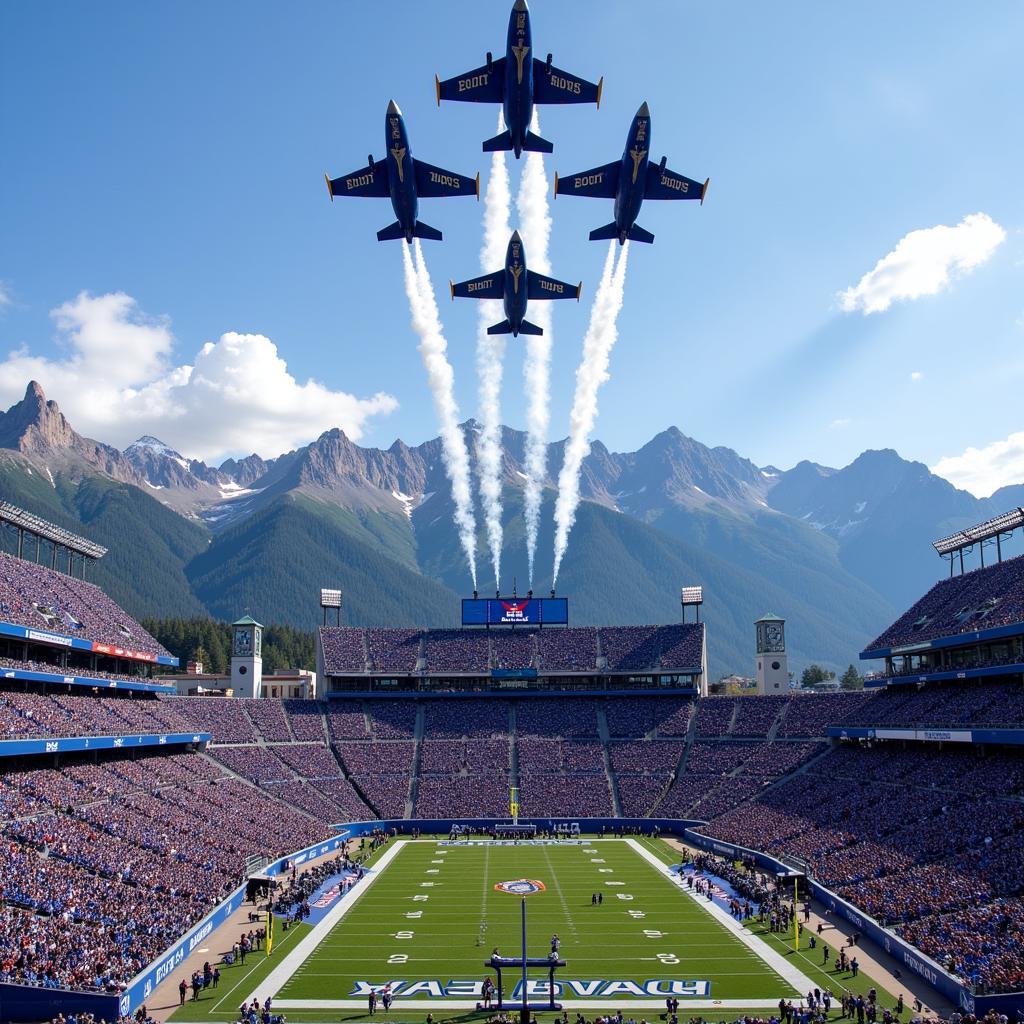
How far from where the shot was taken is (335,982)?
39188mm

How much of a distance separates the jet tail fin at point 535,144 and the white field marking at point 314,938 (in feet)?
144

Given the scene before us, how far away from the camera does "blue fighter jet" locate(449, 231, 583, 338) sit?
63875mm

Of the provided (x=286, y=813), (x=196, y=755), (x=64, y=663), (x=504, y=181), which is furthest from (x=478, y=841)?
(x=504, y=181)

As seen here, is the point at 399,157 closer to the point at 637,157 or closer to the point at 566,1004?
the point at 637,157

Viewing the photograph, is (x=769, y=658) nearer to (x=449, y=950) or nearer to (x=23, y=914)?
(x=449, y=950)

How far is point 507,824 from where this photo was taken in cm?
7581

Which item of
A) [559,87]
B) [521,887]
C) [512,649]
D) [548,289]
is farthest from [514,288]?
[512,649]

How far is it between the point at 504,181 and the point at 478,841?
48.8m

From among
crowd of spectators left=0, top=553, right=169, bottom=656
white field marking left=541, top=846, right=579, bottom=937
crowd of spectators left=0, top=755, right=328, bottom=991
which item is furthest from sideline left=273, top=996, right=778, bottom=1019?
crowd of spectators left=0, top=553, right=169, bottom=656

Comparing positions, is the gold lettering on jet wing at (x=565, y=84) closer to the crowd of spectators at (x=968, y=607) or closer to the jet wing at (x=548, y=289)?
the jet wing at (x=548, y=289)

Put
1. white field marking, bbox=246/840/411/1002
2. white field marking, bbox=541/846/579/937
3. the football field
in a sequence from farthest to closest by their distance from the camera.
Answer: white field marking, bbox=541/846/579/937 → white field marking, bbox=246/840/411/1002 → the football field

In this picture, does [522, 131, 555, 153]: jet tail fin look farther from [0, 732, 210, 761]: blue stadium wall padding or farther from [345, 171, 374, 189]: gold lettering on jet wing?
[0, 732, 210, 761]: blue stadium wall padding

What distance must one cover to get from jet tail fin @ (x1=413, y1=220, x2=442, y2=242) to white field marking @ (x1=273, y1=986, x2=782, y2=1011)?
43.2 meters

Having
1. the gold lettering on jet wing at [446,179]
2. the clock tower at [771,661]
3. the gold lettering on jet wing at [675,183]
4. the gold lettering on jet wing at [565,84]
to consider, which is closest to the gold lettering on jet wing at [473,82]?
the gold lettering on jet wing at [565,84]
